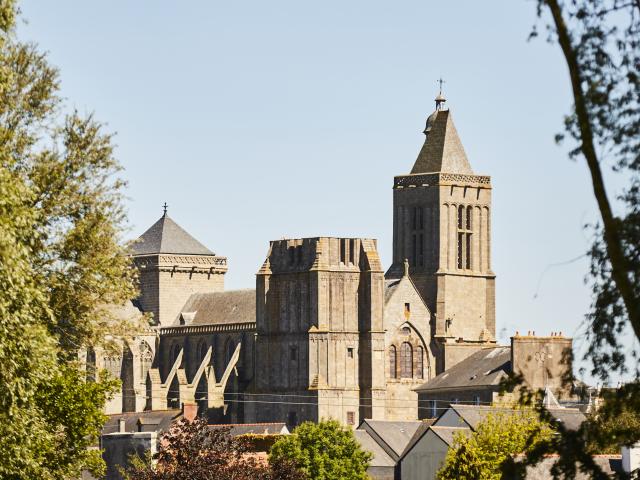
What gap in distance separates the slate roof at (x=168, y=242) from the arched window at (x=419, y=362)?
2868 centimetres

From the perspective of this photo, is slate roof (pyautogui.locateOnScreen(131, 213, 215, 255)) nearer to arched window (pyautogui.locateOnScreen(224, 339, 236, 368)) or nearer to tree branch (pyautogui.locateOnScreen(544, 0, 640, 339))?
arched window (pyautogui.locateOnScreen(224, 339, 236, 368))

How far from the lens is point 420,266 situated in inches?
5300

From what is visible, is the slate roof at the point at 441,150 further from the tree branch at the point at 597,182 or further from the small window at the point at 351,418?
the tree branch at the point at 597,182

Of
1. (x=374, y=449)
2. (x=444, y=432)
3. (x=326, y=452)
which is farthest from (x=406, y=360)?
(x=444, y=432)

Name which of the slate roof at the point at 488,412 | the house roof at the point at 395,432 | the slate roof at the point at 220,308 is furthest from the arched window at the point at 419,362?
the slate roof at the point at 488,412

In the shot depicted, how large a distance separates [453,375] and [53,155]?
81727mm

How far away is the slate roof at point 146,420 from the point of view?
389ft

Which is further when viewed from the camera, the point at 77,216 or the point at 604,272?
the point at 77,216

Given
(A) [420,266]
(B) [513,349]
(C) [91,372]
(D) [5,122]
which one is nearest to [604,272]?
(D) [5,122]

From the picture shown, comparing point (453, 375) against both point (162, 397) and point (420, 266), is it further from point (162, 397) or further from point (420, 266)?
point (162, 397)

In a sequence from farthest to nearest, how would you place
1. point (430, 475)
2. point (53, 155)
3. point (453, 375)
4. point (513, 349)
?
point (453, 375) < point (513, 349) < point (430, 475) < point (53, 155)

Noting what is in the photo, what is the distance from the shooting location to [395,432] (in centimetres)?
9650

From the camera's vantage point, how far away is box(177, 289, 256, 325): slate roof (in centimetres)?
13938

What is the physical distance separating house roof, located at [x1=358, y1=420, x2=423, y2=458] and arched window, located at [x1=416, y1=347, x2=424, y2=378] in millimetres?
25802
